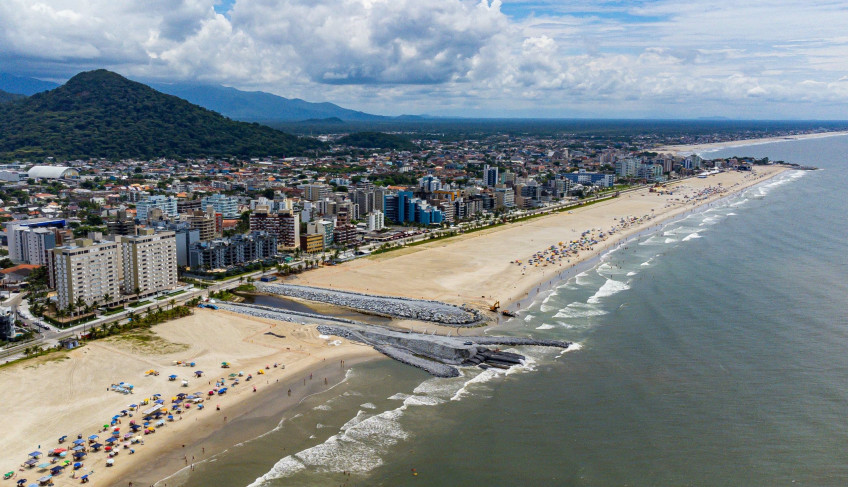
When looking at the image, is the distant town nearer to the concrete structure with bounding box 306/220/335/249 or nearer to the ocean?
the concrete structure with bounding box 306/220/335/249

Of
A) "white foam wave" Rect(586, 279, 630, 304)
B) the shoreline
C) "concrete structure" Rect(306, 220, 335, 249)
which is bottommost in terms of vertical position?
the shoreline

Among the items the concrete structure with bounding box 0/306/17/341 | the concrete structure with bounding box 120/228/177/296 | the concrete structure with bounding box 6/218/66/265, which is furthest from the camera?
the concrete structure with bounding box 6/218/66/265

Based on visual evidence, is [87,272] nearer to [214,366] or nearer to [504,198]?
[214,366]

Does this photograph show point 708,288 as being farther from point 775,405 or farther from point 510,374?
point 510,374

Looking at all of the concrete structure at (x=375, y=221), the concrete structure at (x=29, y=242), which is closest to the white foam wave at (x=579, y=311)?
the concrete structure at (x=375, y=221)

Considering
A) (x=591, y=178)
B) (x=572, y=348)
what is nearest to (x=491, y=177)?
(x=591, y=178)

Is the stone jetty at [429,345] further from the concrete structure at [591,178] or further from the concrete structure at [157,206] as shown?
the concrete structure at [591,178]

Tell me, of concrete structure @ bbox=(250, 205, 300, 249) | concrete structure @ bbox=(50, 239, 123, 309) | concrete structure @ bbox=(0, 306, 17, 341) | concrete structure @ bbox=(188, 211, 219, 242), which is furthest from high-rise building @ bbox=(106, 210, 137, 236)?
concrete structure @ bbox=(0, 306, 17, 341)
